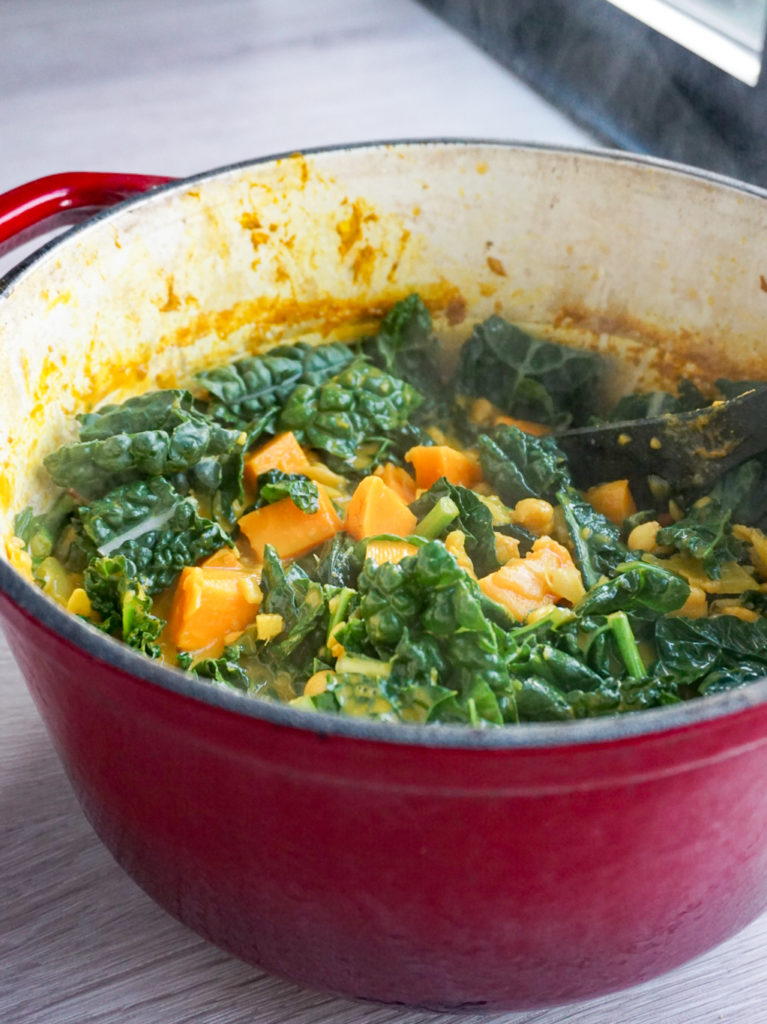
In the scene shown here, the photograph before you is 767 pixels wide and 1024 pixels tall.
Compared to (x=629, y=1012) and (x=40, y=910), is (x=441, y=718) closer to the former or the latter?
(x=629, y=1012)

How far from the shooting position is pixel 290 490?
5.98 feet

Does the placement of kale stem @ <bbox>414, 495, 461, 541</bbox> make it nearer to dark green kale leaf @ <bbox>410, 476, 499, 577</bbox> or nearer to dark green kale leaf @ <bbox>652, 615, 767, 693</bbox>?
dark green kale leaf @ <bbox>410, 476, 499, 577</bbox>

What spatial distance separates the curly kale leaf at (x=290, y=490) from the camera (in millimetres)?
1820

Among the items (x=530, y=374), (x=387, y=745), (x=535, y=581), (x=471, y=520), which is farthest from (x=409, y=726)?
(x=530, y=374)

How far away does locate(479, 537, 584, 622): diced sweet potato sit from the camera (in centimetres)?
164

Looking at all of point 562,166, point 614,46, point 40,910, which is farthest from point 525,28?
point 40,910

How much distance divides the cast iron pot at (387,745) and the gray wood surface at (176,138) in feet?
0.53

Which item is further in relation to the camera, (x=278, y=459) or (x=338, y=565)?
(x=278, y=459)

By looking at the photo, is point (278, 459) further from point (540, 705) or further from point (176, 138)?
point (176, 138)

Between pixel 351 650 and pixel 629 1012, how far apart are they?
56cm

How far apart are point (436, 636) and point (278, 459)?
694 mm

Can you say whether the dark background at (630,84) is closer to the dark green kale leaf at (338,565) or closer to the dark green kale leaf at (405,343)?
the dark green kale leaf at (405,343)

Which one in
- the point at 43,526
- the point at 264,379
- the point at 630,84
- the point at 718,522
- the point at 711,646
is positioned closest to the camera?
the point at 711,646

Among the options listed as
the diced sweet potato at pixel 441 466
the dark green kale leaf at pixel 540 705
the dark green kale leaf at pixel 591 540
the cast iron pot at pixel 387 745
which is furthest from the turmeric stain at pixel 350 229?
the dark green kale leaf at pixel 540 705
